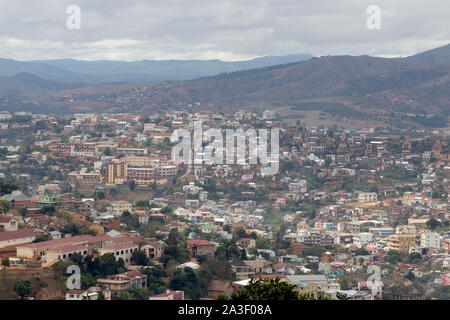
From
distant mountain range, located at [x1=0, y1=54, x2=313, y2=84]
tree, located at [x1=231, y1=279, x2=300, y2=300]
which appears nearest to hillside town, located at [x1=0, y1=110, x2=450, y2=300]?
tree, located at [x1=231, y1=279, x2=300, y2=300]

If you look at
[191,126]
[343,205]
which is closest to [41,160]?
[191,126]

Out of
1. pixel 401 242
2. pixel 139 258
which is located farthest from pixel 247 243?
pixel 139 258

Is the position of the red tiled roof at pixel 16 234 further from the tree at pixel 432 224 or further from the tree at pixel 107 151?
the tree at pixel 107 151

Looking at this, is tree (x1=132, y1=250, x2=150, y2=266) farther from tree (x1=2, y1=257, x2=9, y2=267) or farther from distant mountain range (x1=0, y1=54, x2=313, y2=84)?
distant mountain range (x1=0, y1=54, x2=313, y2=84)

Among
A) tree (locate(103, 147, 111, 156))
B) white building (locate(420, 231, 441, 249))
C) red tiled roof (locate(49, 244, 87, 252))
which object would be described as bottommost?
white building (locate(420, 231, 441, 249))

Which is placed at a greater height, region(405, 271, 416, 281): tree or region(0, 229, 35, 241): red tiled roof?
region(0, 229, 35, 241): red tiled roof

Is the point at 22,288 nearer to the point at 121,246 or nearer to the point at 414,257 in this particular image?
the point at 121,246
